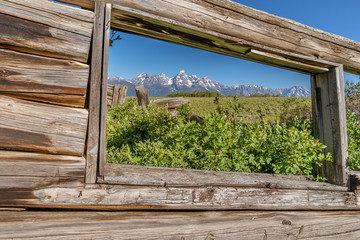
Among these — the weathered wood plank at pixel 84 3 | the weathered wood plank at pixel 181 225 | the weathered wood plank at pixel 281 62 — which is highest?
the weathered wood plank at pixel 84 3

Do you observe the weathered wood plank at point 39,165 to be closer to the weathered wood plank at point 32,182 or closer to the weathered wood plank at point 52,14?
the weathered wood plank at point 32,182

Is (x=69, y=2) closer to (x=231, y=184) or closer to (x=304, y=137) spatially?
(x=231, y=184)

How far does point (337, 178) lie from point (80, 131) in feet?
9.71

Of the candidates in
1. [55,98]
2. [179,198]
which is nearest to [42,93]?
[55,98]

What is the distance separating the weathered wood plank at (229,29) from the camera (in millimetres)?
2242

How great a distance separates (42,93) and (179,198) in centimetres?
140

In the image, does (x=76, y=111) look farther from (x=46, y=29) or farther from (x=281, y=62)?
(x=281, y=62)

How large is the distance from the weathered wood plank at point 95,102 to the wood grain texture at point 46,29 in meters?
0.06

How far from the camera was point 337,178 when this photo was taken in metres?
3.01

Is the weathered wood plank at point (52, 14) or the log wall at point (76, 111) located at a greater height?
the weathered wood plank at point (52, 14)

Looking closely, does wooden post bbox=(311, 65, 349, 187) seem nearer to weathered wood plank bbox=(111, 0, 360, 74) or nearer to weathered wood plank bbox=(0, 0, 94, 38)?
weathered wood plank bbox=(111, 0, 360, 74)

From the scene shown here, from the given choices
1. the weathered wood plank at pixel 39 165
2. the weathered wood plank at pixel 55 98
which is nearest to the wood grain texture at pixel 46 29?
the weathered wood plank at pixel 55 98

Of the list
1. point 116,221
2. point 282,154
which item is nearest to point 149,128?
point 282,154

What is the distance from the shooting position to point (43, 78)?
1827mm
